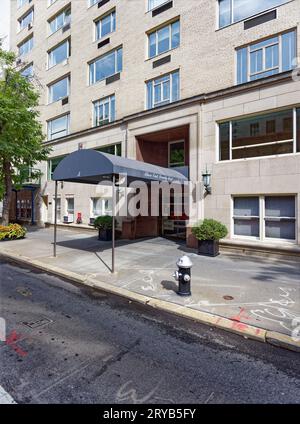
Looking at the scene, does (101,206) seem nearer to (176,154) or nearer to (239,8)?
(176,154)

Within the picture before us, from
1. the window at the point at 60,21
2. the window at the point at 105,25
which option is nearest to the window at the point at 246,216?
the window at the point at 105,25

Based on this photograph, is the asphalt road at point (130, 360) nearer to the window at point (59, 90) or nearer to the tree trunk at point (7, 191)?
the tree trunk at point (7, 191)

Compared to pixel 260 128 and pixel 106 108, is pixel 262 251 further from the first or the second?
pixel 106 108

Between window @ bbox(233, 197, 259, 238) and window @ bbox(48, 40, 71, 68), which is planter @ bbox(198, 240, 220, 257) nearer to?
window @ bbox(233, 197, 259, 238)

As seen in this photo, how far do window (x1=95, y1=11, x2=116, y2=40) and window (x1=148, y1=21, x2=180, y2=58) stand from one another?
4.08m

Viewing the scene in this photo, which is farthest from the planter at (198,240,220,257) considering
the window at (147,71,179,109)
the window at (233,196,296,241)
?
the window at (147,71,179,109)

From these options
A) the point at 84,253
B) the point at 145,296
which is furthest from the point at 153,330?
the point at 84,253

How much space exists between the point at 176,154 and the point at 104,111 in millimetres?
6491

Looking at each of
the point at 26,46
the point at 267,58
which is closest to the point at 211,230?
the point at 267,58

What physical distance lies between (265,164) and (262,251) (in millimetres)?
3602

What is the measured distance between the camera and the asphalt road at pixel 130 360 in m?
2.90

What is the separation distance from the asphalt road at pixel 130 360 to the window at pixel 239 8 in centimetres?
1357

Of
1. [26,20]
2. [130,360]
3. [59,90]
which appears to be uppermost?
[26,20]

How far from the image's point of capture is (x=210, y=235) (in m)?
10.2
